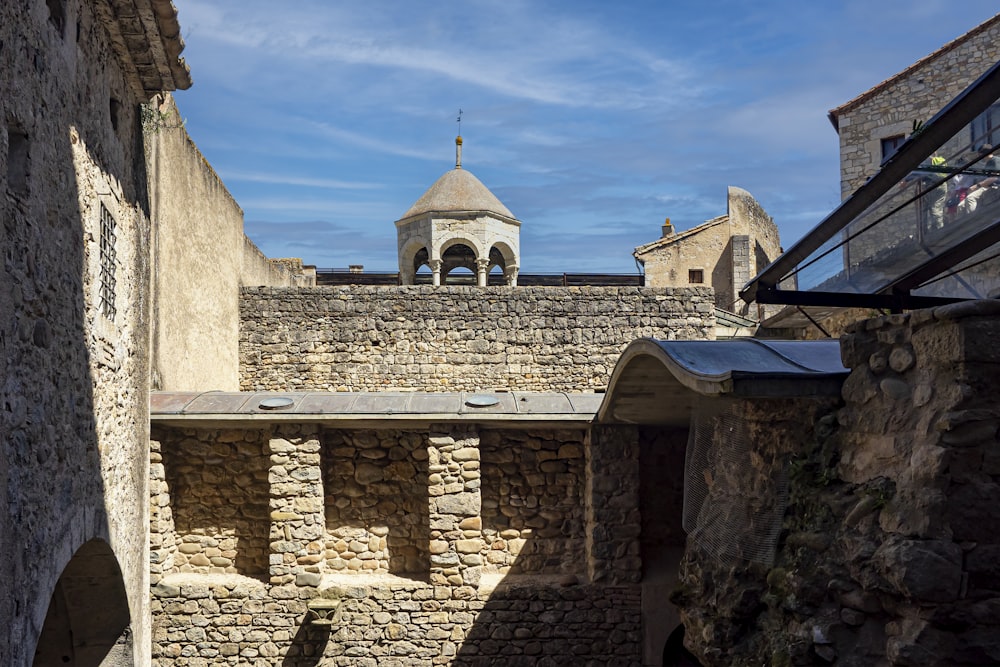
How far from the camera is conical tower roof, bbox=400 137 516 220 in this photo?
62.4 ft

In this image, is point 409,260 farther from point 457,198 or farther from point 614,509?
point 614,509

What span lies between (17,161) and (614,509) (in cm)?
620

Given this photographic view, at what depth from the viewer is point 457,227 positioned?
18.9m

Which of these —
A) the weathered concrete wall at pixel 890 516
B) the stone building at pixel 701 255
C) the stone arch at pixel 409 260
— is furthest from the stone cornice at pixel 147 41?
Result: the stone building at pixel 701 255

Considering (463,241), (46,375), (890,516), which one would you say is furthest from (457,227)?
(890,516)

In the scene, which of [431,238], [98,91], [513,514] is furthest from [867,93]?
[98,91]

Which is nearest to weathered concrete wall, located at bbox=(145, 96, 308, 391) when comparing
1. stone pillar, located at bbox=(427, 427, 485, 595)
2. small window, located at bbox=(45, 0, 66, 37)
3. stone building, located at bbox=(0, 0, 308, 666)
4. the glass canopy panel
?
stone building, located at bbox=(0, 0, 308, 666)

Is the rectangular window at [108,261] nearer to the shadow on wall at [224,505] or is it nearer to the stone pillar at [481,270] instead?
the shadow on wall at [224,505]

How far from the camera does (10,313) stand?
4289mm

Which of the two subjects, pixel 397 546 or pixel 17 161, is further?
pixel 397 546

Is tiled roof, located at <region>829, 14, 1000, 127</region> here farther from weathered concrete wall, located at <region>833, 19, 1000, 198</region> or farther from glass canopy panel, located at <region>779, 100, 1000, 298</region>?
glass canopy panel, located at <region>779, 100, 1000, 298</region>

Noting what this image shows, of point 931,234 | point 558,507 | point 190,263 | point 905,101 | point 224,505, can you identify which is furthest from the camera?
point 905,101

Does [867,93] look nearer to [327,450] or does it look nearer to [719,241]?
[719,241]

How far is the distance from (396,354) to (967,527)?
36.4 ft
